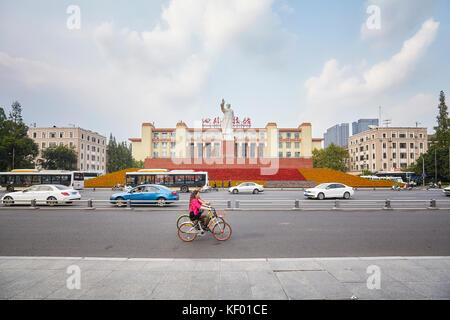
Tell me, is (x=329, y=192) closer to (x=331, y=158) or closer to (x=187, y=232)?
(x=187, y=232)

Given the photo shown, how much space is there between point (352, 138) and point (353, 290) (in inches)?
Result: 3737

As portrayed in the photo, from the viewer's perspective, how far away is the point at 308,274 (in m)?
4.50

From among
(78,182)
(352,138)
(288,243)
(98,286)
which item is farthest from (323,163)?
(98,286)

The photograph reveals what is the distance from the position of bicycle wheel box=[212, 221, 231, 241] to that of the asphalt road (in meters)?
0.20

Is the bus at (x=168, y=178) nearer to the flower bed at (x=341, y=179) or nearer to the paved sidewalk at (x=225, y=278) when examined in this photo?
the paved sidewalk at (x=225, y=278)

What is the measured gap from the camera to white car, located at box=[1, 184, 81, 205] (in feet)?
49.3

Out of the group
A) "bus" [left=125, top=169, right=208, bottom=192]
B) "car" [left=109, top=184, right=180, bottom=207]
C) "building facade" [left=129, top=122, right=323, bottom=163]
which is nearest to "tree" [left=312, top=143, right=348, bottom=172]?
"building facade" [left=129, top=122, right=323, bottom=163]

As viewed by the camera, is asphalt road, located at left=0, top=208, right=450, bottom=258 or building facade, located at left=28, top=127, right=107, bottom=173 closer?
asphalt road, located at left=0, top=208, right=450, bottom=258

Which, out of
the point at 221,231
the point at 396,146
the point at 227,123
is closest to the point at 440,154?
the point at 396,146

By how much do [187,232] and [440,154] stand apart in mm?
68903

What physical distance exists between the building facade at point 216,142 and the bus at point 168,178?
38244 mm

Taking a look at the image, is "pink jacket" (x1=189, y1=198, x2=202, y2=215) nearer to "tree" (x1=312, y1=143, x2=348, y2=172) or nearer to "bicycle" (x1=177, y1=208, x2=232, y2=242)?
"bicycle" (x1=177, y1=208, x2=232, y2=242)

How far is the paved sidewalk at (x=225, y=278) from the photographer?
12.3 ft
